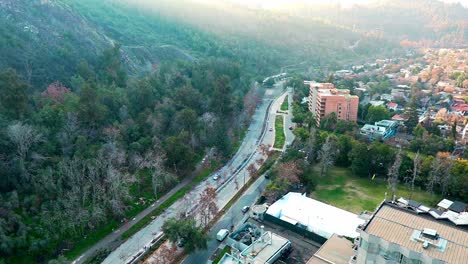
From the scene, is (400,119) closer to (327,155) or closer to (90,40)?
(327,155)

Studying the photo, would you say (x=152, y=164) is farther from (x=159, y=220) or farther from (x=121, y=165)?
(x=159, y=220)

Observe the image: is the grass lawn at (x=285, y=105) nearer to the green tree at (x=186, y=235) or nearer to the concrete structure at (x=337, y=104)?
the concrete structure at (x=337, y=104)

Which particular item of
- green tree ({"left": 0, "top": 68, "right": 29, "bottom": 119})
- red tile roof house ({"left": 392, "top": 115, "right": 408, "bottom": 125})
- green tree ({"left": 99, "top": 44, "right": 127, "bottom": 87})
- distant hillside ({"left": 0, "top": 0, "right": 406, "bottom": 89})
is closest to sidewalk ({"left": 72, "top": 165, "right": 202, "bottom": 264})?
green tree ({"left": 0, "top": 68, "right": 29, "bottom": 119})

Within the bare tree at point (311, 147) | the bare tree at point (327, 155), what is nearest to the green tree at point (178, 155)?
the bare tree at point (311, 147)

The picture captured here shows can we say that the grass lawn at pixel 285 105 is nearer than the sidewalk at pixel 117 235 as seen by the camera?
No

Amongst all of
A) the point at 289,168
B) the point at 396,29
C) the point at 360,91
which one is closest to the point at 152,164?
the point at 289,168
